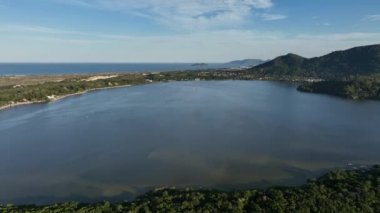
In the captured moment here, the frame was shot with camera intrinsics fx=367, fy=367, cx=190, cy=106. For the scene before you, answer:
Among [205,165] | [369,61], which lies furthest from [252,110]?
[369,61]

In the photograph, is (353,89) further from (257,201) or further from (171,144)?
(257,201)

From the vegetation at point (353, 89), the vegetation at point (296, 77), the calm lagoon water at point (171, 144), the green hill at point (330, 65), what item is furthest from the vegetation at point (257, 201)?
the green hill at point (330, 65)

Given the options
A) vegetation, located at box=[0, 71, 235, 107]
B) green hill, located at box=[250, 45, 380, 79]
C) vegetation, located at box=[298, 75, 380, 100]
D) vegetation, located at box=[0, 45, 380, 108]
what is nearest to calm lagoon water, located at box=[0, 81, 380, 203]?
vegetation, located at box=[0, 71, 235, 107]

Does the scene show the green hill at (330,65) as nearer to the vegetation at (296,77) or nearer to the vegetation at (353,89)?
the vegetation at (296,77)

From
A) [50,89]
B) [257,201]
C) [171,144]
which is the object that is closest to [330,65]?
[50,89]

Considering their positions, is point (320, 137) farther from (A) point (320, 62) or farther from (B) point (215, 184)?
(A) point (320, 62)

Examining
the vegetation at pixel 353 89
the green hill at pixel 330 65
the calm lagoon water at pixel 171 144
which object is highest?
the green hill at pixel 330 65

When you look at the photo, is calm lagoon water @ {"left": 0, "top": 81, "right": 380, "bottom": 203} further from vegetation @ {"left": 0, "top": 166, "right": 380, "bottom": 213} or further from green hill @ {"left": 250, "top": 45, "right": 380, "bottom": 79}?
green hill @ {"left": 250, "top": 45, "right": 380, "bottom": 79}
